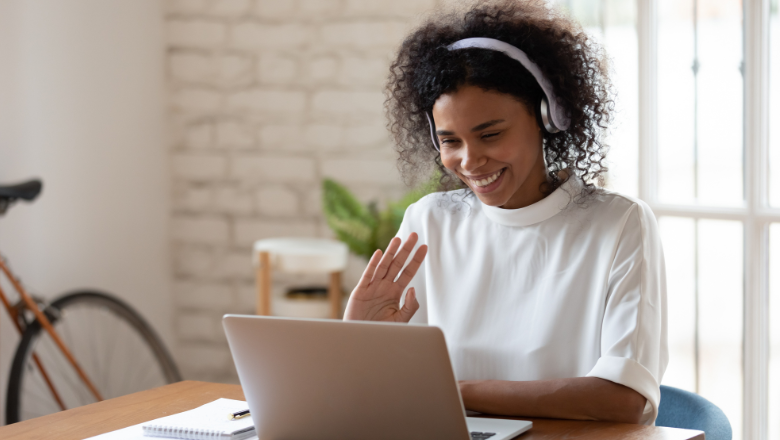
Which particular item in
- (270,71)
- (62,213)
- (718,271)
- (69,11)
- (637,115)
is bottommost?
(718,271)

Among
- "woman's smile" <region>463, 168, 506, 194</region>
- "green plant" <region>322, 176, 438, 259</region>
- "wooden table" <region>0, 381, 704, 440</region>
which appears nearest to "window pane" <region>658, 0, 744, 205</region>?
"green plant" <region>322, 176, 438, 259</region>

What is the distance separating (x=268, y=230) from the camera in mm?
3273

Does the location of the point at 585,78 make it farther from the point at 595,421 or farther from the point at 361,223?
the point at 361,223

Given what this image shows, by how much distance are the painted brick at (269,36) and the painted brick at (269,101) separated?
0.18 m

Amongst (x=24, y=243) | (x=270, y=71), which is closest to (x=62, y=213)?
(x=24, y=243)

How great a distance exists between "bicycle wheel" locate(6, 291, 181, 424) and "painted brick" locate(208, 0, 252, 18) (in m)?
1.22

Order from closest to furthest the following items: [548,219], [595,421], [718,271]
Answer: [595,421] → [548,219] → [718,271]

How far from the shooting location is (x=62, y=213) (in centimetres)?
288

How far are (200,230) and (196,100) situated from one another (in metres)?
0.54

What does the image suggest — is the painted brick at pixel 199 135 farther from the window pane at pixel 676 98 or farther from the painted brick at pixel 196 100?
the window pane at pixel 676 98

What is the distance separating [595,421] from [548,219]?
0.42 metres

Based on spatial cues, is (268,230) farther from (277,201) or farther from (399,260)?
(399,260)

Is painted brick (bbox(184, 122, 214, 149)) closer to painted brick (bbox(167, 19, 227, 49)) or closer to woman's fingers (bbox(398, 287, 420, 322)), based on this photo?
painted brick (bbox(167, 19, 227, 49))

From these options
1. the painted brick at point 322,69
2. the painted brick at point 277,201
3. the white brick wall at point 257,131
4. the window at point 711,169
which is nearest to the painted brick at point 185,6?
the white brick wall at point 257,131
